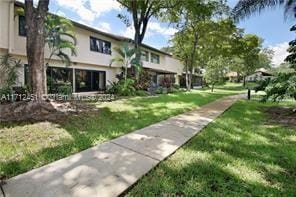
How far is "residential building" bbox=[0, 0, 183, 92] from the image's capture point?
13.8m

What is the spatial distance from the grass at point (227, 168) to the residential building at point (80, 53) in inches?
488

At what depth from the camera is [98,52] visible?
22.4 meters

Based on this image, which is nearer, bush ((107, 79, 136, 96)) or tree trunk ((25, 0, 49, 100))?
tree trunk ((25, 0, 49, 100))

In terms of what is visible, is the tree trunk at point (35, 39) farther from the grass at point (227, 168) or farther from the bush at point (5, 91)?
the grass at point (227, 168)

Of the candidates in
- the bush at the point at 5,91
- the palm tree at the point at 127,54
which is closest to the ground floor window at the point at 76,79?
the bush at the point at 5,91

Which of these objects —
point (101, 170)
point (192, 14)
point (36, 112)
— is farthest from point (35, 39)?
point (192, 14)

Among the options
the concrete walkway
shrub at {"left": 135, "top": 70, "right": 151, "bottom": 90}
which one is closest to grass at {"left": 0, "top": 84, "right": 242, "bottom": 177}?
the concrete walkway

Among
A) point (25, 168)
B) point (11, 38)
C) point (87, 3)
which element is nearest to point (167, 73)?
point (87, 3)

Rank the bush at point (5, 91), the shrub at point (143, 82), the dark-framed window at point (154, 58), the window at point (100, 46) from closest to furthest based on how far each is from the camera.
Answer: the bush at point (5, 91), the window at point (100, 46), the shrub at point (143, 82), the dark-framed window at point (154, 58)

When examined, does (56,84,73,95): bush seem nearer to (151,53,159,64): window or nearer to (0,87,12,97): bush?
(0,87,12,97): bush

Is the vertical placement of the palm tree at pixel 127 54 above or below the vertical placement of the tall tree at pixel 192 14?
below

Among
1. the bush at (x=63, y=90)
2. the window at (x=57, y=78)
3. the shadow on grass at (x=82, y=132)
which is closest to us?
the shadow on grass at (x=82, y=132)

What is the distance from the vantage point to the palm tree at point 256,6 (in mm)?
12192

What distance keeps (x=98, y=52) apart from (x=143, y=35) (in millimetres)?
4465
